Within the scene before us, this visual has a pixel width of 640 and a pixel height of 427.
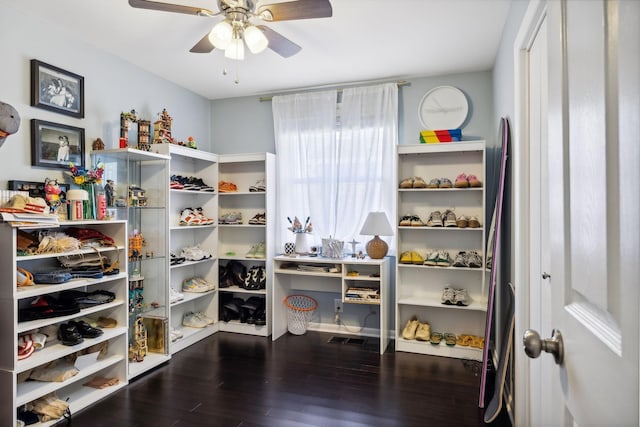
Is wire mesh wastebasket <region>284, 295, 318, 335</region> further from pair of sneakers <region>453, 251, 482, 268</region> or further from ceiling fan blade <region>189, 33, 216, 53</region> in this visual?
ceiling fan blade <region>189, 33, 216, 53</region>

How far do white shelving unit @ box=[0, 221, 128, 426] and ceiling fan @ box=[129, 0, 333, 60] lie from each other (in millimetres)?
1496

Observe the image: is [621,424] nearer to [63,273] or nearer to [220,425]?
[220,425]

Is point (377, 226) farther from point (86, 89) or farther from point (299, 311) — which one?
point (86, 89)

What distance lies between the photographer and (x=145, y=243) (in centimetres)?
329

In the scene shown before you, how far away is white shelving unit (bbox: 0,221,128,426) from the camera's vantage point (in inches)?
83.9

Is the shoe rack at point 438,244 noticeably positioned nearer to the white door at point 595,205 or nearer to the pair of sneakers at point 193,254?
the pair of sneakers at point 193,254

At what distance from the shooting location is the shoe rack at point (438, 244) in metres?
3.48

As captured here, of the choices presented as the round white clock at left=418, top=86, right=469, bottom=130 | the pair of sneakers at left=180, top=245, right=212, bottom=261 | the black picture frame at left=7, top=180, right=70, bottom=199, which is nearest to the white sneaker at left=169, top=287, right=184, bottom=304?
the pair of sneakers at left=180, top=245, right=212, bottom=261

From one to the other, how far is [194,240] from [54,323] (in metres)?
1.89

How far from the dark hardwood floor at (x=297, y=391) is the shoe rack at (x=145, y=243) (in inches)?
10.2

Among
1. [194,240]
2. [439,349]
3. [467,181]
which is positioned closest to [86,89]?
[194,240]

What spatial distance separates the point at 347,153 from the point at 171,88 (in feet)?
6.42

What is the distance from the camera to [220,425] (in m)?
2.33

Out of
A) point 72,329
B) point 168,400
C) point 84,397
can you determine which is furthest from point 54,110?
point 168,400
